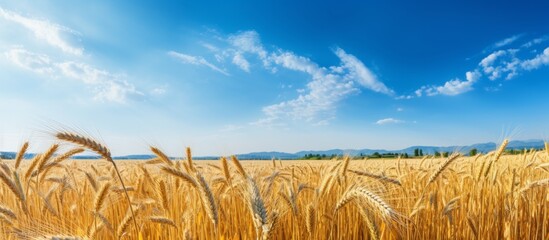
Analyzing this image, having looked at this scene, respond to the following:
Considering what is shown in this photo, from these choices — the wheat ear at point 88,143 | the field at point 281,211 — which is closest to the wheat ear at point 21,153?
the field at point 281,211

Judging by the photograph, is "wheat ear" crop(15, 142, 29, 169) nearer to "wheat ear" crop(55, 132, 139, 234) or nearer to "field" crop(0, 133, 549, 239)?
"field" crop(0, 133, 549, 239)

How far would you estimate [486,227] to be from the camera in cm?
325

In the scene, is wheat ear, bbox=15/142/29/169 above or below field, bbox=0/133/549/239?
above

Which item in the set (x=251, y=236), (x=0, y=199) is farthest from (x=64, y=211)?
(x=251, y=236)

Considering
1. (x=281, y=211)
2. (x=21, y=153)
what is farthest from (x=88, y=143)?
(x=21, y=153)

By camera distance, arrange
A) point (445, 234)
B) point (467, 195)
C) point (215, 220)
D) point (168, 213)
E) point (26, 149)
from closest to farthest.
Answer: point (215, 220) → point (168, 213) → point (445, 234) → point (26, 149) → point (467, 195)

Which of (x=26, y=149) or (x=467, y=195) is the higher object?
(x=26, y=149)

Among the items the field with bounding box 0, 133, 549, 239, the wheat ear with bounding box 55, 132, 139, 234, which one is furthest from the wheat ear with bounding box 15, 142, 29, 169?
the wheat ear with bounding box 55, 132, 139, 234

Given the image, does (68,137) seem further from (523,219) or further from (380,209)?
(523,219)

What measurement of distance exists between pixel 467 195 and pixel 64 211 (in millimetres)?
4362

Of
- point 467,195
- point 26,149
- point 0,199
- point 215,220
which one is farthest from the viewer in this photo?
point 0,199

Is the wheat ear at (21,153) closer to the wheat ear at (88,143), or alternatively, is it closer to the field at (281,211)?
the field at (281,211)

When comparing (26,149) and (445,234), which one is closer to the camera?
(445,234)

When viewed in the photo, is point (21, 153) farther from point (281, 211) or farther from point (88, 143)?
point (281, 211)
